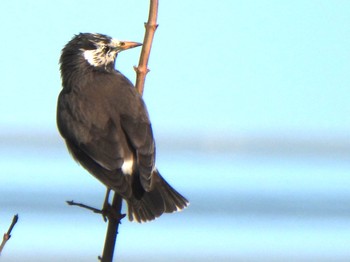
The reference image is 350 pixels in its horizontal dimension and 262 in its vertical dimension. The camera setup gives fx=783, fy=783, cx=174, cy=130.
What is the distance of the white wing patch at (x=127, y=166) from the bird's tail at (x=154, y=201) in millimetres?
68

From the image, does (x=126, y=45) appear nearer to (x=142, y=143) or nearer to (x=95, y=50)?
(x=95, y=50)

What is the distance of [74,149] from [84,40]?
4.20 feet

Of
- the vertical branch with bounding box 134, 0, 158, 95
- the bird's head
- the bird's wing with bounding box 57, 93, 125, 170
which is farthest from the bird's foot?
the bird's head

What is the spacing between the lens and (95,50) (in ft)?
20.3

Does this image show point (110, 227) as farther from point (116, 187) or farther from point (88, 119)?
point (88, 119)

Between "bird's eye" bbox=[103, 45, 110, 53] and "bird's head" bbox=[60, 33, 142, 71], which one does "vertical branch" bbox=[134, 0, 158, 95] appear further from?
"bird's eye" bbox=[103, 45, 110, 53]

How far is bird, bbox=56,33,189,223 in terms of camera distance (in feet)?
16.8

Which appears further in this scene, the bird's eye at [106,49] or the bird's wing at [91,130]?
the bird's eye at [106,49]

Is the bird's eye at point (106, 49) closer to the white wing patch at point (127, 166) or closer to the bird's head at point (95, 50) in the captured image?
the bird's head at point (95, 50)

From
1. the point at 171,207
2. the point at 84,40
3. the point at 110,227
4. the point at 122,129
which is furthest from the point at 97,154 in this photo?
the point at 84,40

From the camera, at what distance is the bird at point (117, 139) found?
5125mm

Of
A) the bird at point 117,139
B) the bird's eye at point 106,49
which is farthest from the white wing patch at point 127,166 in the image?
the bird's eye at point 106,49

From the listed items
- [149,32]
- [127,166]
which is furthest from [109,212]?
[149,32]

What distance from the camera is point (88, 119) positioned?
17.8 ft
